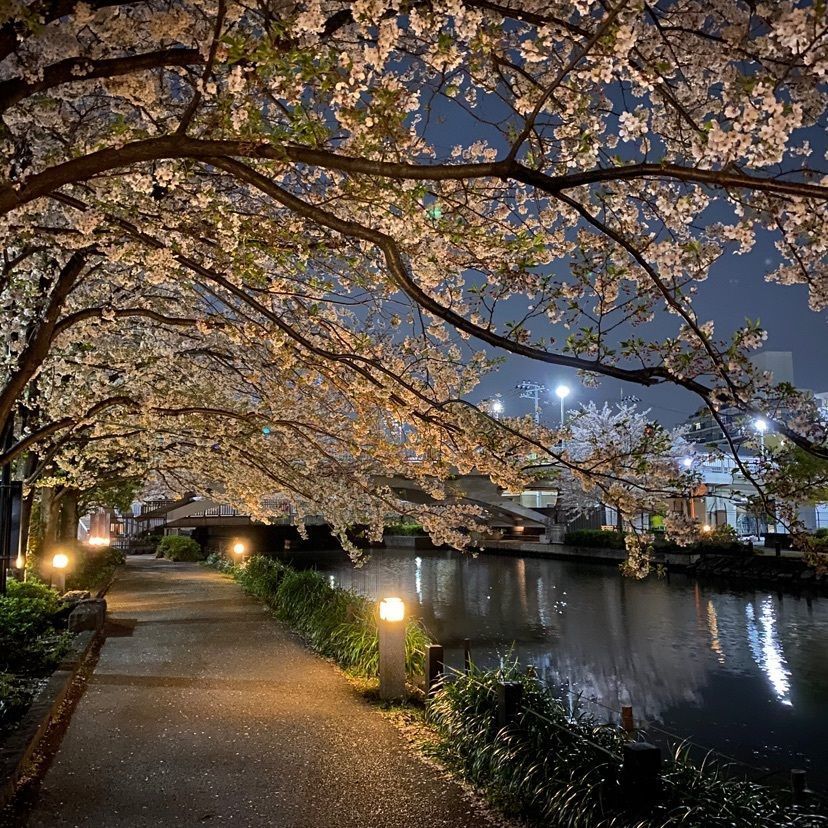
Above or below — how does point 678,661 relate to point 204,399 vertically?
below

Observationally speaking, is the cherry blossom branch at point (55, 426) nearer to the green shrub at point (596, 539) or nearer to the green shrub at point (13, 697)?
the green shrub at point (13, 697)

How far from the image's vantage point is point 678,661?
15.0 m

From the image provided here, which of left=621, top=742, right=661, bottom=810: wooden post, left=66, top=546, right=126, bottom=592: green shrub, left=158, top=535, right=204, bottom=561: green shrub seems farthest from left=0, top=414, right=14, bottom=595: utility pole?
left=158, top=535, right=204, bottom=561: green shrub

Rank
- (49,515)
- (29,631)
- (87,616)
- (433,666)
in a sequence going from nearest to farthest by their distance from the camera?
1. (433,666)
2. (29,631)
3. (87,616)
4. (49,515)

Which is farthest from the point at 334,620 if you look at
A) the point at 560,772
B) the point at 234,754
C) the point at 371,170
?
the point at 371,170

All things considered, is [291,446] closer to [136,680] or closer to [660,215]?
[136,680]

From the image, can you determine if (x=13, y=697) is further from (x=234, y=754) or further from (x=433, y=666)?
(x=433, y=666)

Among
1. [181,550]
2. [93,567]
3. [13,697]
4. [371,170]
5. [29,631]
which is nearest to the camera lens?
[371,170]

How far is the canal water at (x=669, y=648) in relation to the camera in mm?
10625

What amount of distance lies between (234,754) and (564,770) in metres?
3.14

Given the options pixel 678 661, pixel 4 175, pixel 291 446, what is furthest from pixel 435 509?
pixel 4 175

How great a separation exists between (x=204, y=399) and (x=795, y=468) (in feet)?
33.7

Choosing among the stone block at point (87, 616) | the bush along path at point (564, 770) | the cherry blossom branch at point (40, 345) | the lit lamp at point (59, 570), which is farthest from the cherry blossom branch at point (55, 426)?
the lit lamp at point (59, 570)

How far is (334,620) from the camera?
A: 41.3 ft
